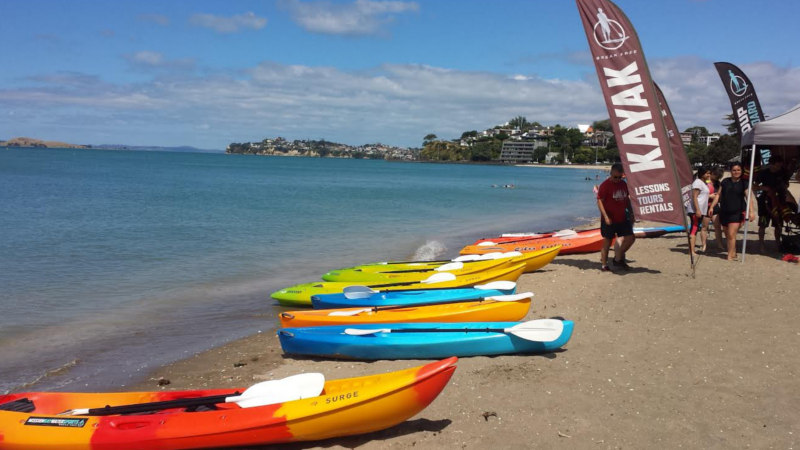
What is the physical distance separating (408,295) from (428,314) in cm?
138

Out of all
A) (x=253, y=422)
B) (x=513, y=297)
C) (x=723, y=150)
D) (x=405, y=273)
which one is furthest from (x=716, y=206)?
(x=723, y=150)

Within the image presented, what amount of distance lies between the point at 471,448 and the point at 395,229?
62.7 feet

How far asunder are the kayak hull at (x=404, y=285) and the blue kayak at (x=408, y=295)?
387 mm

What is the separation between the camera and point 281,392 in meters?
4.81

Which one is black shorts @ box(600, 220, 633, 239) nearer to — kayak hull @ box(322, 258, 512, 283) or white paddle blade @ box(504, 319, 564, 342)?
kayak hull @ box(322, 258, 512, 283)

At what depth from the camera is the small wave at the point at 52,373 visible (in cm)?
695

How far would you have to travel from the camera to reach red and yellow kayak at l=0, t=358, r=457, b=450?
4480 mm

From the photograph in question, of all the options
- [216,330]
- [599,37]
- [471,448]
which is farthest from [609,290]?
[216,330]

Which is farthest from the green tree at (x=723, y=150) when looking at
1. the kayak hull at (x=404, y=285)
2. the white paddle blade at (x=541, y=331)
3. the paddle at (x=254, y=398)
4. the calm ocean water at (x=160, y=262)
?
the paddle at (x=254, y=398)

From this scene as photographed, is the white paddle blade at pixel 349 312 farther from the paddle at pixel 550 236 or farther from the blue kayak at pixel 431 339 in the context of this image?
the paddle at pixel 550 236

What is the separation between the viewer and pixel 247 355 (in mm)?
7664

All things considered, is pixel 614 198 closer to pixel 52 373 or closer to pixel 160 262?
pixel 52 373

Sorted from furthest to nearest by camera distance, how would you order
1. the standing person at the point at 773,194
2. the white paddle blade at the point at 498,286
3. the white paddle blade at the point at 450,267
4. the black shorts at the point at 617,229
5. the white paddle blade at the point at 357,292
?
the standing person at the point at 773,194, the white paddle blade at the point at 450,267, the black shorts at the point at 617,229, the white paddle blade at the point at 357,292, the white paddle blade at the point at 498,286

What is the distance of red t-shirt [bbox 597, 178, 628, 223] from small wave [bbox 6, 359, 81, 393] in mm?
8124
